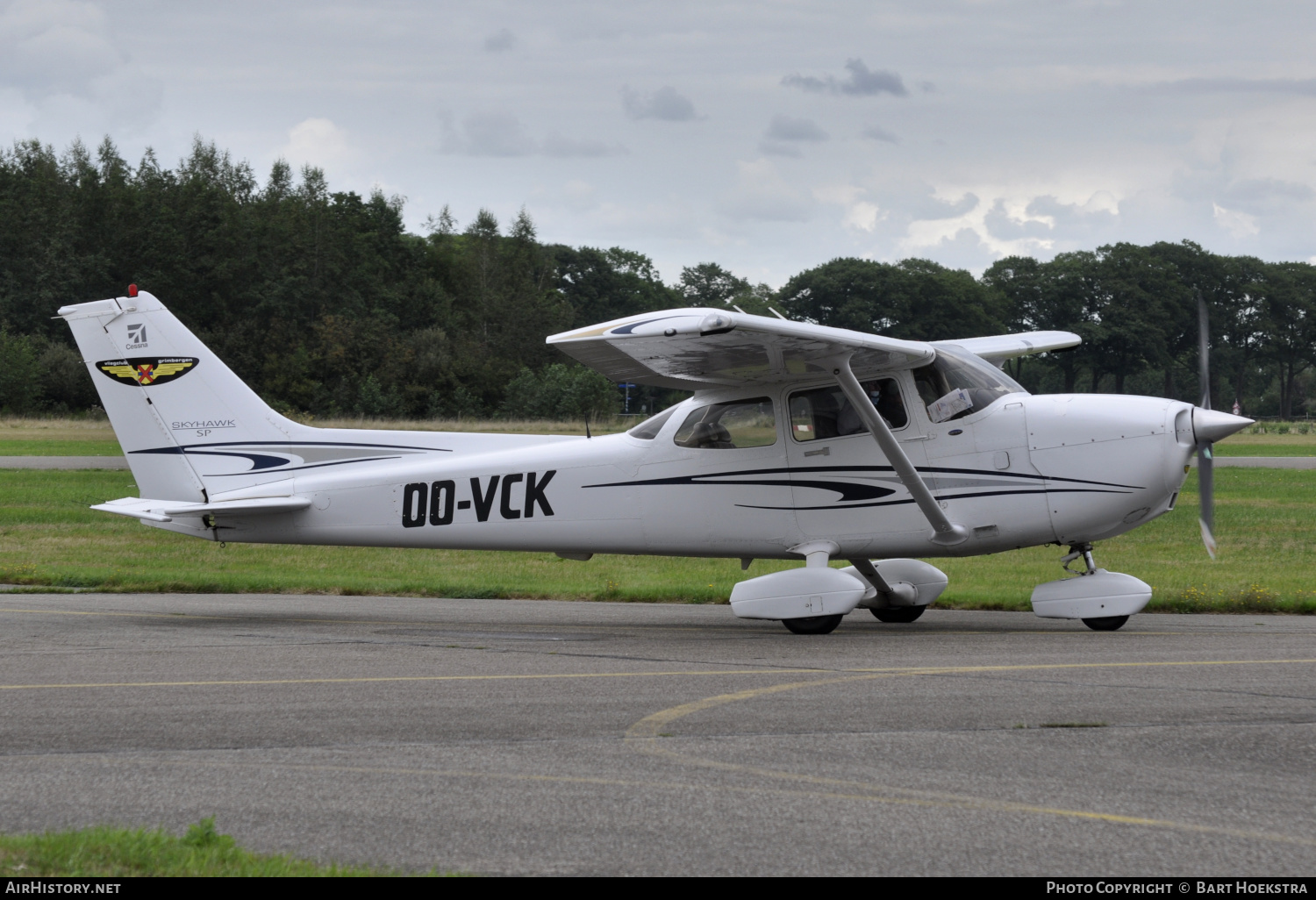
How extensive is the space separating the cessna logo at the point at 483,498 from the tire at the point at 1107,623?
514cm

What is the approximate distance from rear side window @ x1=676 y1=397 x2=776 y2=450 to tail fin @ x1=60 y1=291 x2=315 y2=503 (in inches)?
165

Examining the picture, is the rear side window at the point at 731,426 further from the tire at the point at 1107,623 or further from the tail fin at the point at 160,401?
the tail fin at the point at 160,401

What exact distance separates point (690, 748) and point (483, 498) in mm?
6375

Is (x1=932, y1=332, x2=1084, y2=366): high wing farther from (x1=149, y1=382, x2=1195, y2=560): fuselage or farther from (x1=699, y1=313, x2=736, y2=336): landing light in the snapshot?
(x1=699, y1=313, x2=736, y2=336): landing light

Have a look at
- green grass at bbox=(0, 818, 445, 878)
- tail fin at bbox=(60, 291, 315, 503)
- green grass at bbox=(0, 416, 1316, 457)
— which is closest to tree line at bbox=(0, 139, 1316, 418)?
green grass at bbox=(0, 416, 1316, 457)

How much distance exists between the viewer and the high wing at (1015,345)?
13.4 m

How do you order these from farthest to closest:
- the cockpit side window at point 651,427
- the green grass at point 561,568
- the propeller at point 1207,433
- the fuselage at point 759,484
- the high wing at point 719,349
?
1. the green grass at point 561,568
2. the cockpit side window at point 651,427
3. the fuselage at point 759,484
4. the propeller at point 1207,433
5. the high wing at point 719,349

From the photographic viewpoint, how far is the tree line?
6806 centimetres

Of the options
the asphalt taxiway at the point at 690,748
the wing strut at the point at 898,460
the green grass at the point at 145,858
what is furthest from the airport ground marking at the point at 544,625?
the green grass at the point at 145,858

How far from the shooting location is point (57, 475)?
33.2 meters

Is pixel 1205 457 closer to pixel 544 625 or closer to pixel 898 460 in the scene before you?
pixel 898 460

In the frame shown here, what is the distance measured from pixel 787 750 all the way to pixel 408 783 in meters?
1.86

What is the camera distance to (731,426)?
11.8 m
